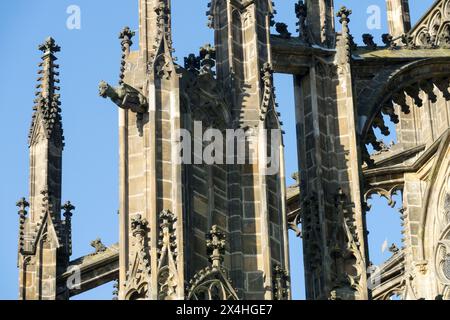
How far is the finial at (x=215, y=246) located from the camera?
44.0m

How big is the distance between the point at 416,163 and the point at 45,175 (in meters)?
8.41

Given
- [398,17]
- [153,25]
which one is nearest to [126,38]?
[153,25]

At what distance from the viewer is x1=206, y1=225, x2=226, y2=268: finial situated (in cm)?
4397

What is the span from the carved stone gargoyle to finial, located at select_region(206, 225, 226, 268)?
8.69 ft

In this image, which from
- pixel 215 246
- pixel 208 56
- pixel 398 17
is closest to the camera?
pixel 215 246

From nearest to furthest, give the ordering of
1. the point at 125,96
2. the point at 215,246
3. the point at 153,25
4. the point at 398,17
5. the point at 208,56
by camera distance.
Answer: the point at 215,246 < the point at 125,96 < the point at 153,25 < the point at 208,56 < the point at 398,17

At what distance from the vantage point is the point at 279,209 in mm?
46062

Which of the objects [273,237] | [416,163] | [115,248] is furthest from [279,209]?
[416,163]

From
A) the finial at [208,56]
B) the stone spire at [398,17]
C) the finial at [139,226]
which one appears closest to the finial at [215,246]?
the finial at [139,226]

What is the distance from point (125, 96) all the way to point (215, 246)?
3.21 m

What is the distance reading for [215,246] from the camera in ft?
145

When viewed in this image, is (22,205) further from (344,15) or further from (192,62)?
(344,15)

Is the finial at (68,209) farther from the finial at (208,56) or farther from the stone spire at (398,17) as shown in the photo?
the stone spire at (398,17)

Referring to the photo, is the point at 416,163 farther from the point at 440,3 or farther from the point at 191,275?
the point at 191,275
